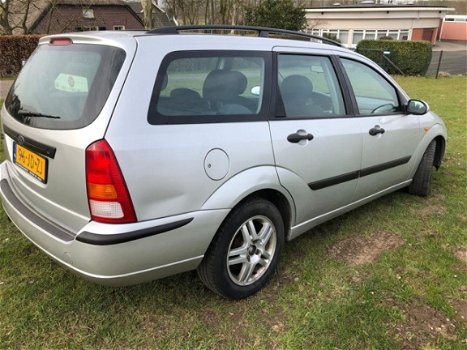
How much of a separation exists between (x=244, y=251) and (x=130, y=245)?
Result: 0.83 meters

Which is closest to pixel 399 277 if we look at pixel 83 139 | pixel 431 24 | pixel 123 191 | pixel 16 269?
pixel 123 191

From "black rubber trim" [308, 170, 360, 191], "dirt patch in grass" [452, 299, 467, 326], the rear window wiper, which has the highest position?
the rear window wiper

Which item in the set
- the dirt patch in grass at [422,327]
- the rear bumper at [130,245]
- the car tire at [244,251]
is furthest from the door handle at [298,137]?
the dirt patch in grass at [422,327]

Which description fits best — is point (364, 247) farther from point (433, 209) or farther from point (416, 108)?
point (416, 108)

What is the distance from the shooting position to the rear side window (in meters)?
2.19

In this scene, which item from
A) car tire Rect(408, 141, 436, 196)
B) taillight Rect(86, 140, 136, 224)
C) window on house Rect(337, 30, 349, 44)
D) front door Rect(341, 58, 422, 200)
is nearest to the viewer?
taillight Rect(86, 140, 136, 224)

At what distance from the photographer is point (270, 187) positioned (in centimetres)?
262

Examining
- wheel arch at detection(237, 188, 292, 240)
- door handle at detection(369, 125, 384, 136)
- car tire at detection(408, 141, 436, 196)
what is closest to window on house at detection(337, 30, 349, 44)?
car tire at detection(408, 141, 436, 196)

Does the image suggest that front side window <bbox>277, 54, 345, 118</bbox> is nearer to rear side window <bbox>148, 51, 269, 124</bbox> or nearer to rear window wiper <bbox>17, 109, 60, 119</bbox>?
rear side window <bbox>148, 51, 269, 124</bbox>

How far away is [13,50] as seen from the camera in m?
16.7

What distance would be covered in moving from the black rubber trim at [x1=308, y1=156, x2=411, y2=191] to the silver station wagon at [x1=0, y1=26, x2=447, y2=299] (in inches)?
0.8

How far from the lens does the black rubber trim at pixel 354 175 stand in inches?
118

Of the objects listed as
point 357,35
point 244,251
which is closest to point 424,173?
point 244,251

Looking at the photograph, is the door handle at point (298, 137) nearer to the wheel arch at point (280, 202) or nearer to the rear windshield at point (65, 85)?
the wheel arch at point (280, 202)
